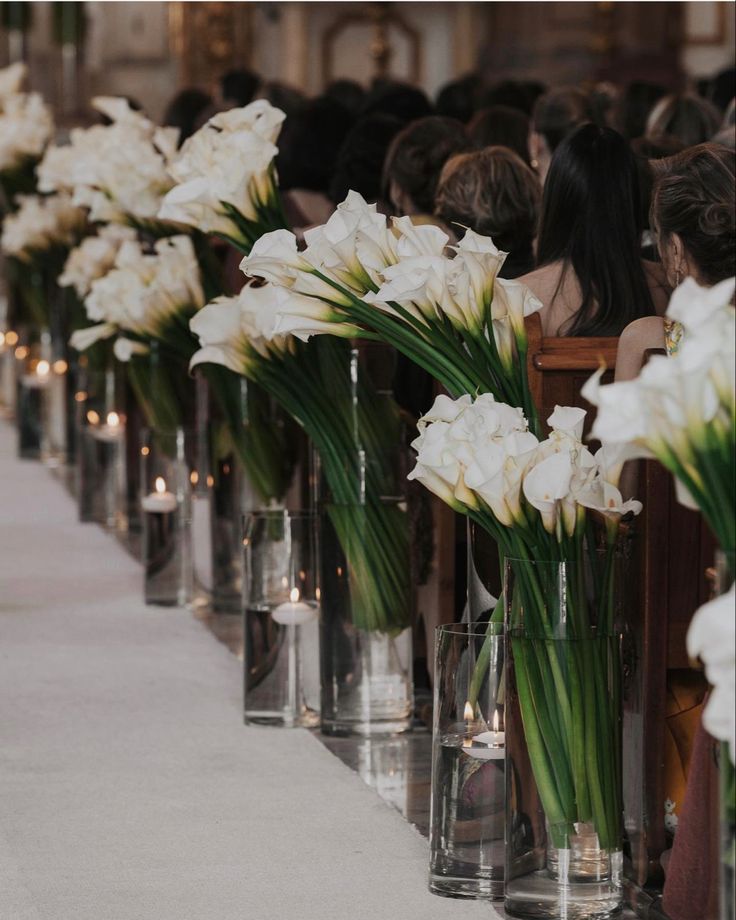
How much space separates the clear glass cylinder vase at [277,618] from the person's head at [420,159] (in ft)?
3.45

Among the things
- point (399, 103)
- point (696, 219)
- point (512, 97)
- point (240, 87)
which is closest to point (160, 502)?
point (399, 103)

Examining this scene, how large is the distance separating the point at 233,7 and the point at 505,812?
13.6 m

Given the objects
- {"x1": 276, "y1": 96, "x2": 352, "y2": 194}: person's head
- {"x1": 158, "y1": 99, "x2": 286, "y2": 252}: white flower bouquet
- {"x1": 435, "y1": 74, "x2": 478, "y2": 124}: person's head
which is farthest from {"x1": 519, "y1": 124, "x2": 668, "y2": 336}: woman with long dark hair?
{"x1": 435, "y1": 74, "x2": 478, "y2": 124}: person's head

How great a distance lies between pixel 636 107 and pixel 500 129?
115cm

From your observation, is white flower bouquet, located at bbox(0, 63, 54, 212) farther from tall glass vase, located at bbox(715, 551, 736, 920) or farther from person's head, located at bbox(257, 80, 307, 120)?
tall glass vase, located at bbox(715, 551, 736, 920)

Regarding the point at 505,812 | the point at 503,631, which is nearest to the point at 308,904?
the point at 505,812

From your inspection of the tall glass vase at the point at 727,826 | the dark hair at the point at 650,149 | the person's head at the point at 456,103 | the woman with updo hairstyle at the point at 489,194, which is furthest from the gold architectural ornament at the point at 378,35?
the tall glass vase at the point at 727,826

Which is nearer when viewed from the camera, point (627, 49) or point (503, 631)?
point (503, 631)

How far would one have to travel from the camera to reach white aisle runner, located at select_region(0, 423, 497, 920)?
284 centimetres

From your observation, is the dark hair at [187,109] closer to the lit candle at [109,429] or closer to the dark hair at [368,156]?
the lit candle at [109,429]

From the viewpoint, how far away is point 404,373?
12.9 feet

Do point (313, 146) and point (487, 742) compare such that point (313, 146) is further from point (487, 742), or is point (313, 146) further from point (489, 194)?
point (487, 742)

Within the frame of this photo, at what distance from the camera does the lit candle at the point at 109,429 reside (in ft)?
20.7

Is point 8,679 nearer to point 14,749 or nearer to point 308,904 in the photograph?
point 14,749
